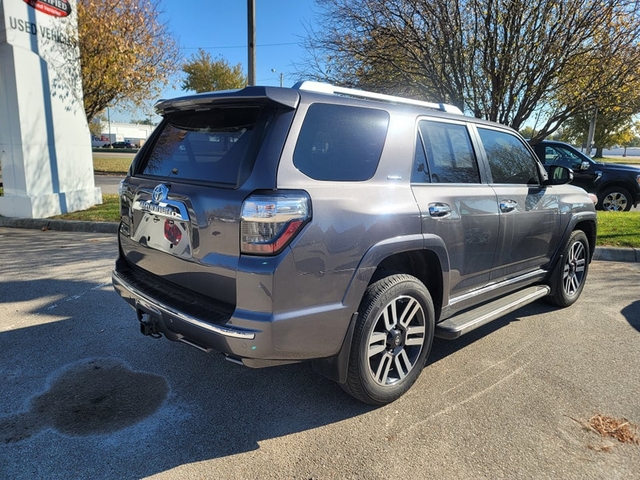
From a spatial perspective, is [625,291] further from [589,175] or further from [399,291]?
[589,175]

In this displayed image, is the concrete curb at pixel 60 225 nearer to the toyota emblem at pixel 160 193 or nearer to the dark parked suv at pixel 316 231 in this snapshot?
the dark parked suv at pixel 316 231

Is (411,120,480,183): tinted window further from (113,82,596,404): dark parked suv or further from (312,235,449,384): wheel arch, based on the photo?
(312,235,449,384): wheel arch

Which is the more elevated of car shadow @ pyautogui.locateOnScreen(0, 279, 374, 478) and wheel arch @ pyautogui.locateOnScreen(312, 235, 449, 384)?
wheel arch @ pyautogui.locateOnScreen(312, 235, 449, 384)

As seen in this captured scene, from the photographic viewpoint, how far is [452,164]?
11.5 ft

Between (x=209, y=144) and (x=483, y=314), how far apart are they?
2.38m

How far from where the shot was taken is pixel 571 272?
4.96 m

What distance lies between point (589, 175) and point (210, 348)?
36.5 ft

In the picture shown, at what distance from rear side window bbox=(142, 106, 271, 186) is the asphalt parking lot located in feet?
4.80

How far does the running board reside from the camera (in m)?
3.23

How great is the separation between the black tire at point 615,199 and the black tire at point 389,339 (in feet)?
33.2

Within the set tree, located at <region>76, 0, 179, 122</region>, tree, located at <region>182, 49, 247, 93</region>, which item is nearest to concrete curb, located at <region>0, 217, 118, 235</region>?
tree, located at <region>76, 0, 179, 122</region>

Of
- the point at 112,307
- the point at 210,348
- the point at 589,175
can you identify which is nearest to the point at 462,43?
the point at 589,175

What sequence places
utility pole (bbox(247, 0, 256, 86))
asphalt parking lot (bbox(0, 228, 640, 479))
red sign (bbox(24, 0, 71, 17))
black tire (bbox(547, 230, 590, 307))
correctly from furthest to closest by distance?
utility pole (bbox(247, 0, 256, 86))
red sign (bbox(24, 0, 71, 17))
black tire (bbox(547, 230, 590, 307))
asphalt parking lot (bbox(0, 228, 640, 479))

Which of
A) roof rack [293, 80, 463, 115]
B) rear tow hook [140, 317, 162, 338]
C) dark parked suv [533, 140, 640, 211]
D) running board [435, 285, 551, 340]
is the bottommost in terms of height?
running board [435, 285, 551, 340]
